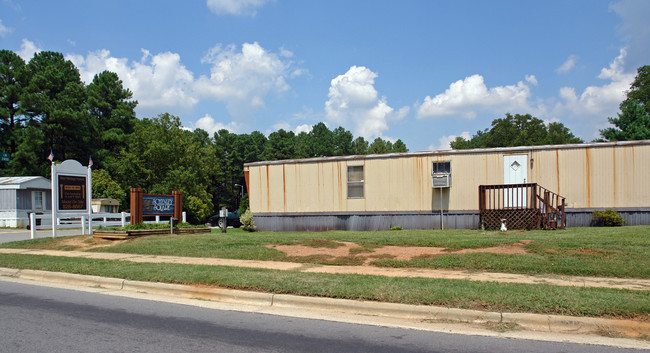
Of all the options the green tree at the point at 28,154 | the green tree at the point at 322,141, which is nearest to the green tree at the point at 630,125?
the green tree at the point at 322,141

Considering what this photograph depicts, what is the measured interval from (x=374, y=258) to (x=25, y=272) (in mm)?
8914

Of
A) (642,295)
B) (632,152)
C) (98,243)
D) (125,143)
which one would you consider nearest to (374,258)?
(642,295)

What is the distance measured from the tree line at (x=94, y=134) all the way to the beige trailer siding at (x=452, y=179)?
89.8 feet

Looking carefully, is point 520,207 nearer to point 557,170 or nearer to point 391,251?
point 557,170

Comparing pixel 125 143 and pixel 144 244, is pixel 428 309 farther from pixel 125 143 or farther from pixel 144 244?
pixel 125 143

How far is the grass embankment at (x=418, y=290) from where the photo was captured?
7121 millimetres

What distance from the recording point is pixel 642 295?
7648 millimetres

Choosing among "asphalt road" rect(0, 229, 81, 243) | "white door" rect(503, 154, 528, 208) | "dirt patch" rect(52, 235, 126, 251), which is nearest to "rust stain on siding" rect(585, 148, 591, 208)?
"white door" rect(503, 154, 528, 208)

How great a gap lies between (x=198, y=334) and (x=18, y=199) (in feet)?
116

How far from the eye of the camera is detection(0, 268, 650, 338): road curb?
6.58 metres

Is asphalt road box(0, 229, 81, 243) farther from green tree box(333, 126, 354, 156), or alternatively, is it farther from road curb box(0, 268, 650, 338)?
green tree box(333, 126, 354, 156)

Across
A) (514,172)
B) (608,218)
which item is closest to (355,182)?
(514,172)

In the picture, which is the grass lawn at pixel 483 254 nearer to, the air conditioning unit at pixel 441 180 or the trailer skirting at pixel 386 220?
the trailer skirting at pixel 386 220

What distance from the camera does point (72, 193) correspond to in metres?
20.5
